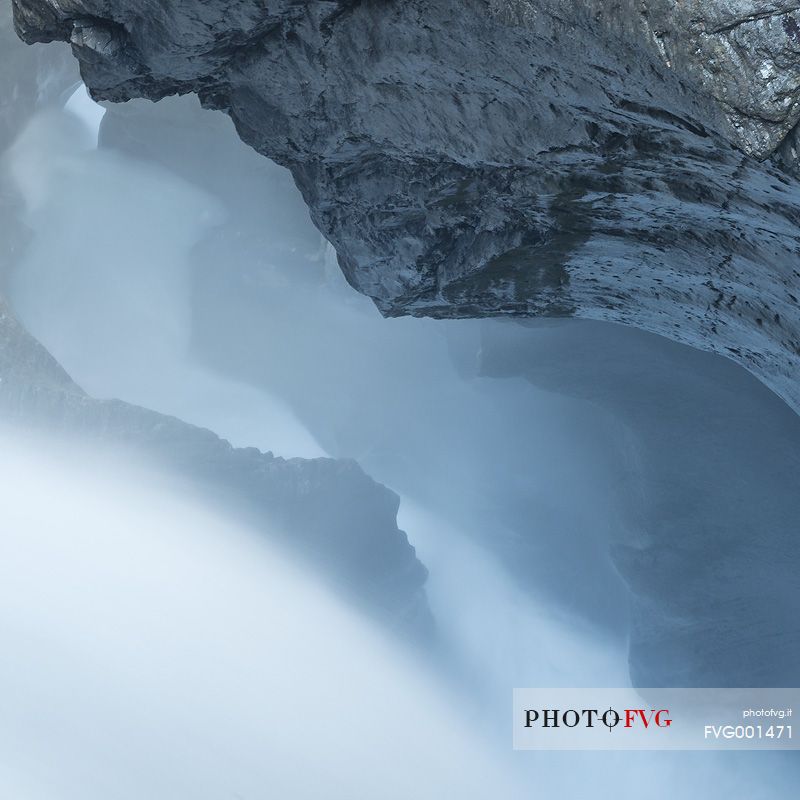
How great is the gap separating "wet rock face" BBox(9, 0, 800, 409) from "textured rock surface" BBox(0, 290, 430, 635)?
25.6ft

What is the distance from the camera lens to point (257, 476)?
43.4 feet

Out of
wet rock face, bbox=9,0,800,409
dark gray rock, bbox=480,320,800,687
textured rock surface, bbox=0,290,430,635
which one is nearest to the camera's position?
wet rock face, bbox=9,0,800,409

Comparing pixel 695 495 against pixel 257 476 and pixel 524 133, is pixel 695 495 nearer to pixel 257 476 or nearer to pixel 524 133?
pixel 524 133

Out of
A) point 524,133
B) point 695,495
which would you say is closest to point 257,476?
point 695,495

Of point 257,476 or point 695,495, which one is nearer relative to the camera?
point 695,495

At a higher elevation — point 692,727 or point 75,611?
point 75,611

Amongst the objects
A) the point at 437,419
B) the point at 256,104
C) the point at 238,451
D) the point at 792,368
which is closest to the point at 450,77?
the point at 256,104

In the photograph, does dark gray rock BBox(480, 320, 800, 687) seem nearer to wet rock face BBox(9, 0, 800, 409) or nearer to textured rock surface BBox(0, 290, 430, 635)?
wet rock face BBox(9, 0, 800, 409)

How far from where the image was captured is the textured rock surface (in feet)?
40.4

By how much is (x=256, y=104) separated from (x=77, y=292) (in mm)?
14132

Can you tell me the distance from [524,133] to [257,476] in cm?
1035

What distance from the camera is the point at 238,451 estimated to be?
13148 mm

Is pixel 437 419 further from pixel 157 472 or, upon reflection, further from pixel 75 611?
pixel 75 611

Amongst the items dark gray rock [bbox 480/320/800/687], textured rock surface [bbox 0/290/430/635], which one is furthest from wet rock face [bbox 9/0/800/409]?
textured rock surface [bbox 0/290/430/635]
